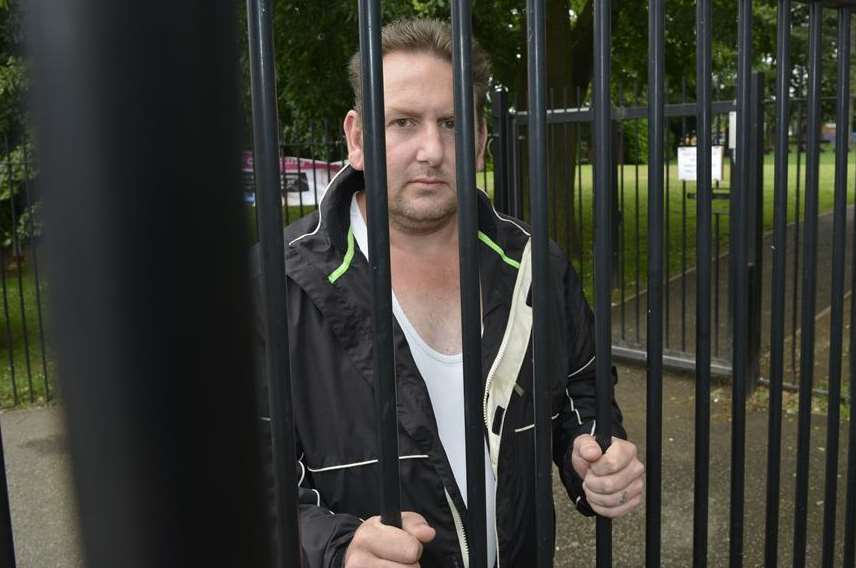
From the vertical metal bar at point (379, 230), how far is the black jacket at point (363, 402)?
3.08 ft

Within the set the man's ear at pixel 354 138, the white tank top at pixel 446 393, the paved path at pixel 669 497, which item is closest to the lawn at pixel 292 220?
the paved path at pixel 669 497

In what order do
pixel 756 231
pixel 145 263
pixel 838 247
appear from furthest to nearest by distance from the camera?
1. pixel 756 231
2. pixel 838 247
3. pixel 145 263

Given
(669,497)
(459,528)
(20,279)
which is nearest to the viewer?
(459,528)

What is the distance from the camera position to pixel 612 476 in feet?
5.41

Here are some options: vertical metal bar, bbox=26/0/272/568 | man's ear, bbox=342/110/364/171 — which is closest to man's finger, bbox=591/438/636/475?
man's ear, bbox=342/110/364/171

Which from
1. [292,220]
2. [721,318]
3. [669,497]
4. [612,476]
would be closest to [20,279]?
[669,497]

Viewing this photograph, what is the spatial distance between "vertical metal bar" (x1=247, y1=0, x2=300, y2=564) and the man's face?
121 centimetres

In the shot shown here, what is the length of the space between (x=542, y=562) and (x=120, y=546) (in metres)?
0.86

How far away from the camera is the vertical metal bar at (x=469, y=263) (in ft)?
3.26

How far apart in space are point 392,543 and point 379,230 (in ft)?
1.40

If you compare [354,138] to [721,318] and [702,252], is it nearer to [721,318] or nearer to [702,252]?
[702,252]

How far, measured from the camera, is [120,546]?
458 mm

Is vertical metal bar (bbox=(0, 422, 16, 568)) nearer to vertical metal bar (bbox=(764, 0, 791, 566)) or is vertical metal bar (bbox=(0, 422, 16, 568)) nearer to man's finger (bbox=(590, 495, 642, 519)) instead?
man's finger (bbox=(590, 495, 642, 519))

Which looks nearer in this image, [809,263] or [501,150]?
[809,263]
